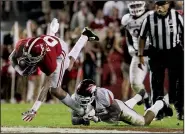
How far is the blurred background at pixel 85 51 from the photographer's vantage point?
45.2ft

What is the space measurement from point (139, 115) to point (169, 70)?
124 centimetres

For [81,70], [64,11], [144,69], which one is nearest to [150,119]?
[144,69]

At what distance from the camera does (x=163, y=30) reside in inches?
372

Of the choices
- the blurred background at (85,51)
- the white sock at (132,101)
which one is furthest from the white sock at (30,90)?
the white sock at (132,101)

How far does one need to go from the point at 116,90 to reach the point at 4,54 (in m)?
2.16

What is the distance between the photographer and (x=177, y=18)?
9328mm

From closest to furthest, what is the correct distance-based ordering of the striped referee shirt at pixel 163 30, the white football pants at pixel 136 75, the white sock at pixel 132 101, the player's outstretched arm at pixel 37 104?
1. the player's outstretched arm at pixel 37 104
2. the white sock at pixel 132 101
3. the striped referee shirt at pixel 163 30
4. the white football pants at pixel 136 75

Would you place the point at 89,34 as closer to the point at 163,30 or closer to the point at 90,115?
the point at 90,115

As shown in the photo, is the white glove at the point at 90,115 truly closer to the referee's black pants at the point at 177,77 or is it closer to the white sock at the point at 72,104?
the white sock at the point at 72,104

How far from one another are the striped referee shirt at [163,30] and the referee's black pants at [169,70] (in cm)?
9

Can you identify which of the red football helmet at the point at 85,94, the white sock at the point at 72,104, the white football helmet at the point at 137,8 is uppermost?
the white football helmet at the point at 137,8

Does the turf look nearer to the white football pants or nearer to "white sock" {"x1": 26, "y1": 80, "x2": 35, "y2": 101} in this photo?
the white football pants

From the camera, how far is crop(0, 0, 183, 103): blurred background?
1377 centimetres

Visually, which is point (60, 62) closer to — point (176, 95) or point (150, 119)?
point (150, 119)
